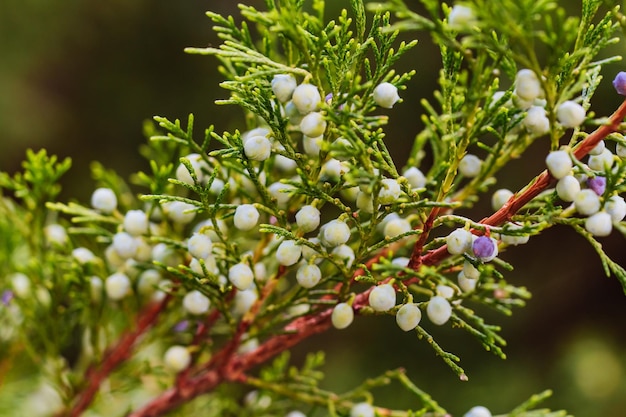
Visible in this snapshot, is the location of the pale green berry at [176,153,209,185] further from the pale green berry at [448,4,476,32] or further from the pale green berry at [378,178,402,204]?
the pale green berry at [448,4,476,32]

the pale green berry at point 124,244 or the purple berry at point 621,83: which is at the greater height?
the purple berry at point 621,83

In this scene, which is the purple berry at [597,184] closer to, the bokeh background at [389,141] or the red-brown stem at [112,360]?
the red-brown stem at [112,360]

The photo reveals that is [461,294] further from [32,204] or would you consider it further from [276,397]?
[32,204]

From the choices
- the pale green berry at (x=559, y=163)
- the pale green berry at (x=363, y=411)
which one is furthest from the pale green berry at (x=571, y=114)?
the pale green berry at (x=363, y=411)

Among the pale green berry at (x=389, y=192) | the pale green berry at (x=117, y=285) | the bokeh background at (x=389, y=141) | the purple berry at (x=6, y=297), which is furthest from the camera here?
the bokeh background at (x=389, y=141)

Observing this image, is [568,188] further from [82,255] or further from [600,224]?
[82,255]
